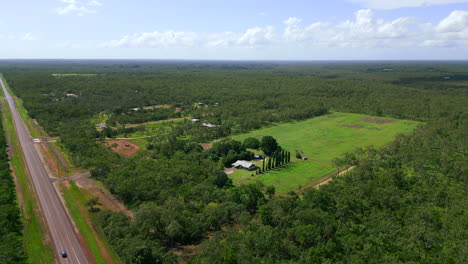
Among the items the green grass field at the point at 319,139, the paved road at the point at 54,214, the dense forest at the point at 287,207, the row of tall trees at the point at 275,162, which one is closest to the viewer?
the dense forest at the point at 287,207

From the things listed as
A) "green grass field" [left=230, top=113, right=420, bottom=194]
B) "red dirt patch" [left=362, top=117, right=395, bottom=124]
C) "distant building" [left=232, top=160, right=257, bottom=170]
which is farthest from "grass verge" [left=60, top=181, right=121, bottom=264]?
"red dirt patch" [left=362, top=117, right=395, bottom=124]

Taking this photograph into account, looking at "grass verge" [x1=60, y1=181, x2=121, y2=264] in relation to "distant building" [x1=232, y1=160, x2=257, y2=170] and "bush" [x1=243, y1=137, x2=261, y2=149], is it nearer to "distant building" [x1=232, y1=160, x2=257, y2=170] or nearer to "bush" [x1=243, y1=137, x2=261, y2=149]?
"distant building" [x1=232, y1=160, x2=257, y2=170]

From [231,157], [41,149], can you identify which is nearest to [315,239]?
[231,157]

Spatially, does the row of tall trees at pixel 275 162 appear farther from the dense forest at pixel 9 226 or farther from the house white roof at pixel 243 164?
the dense forest at pixel 9 226

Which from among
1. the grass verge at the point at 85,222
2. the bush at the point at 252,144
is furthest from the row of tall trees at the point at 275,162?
the grass verge at the point at 85,222

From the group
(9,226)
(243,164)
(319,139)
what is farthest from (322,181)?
(9,226)

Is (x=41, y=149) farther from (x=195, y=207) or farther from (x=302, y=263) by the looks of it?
(x=302, y=263)

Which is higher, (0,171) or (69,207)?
(0,171)

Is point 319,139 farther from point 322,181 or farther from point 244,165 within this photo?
point 244,165
